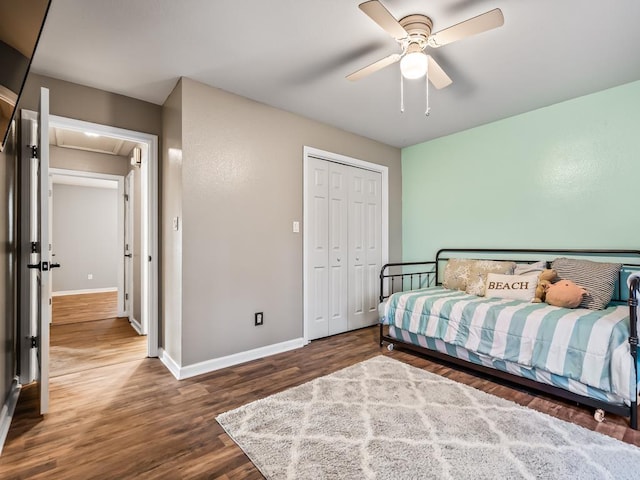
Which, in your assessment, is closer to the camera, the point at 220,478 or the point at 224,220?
the point at 220,478

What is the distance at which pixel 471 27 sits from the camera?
1.63 meters

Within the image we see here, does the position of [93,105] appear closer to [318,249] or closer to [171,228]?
[171,228]

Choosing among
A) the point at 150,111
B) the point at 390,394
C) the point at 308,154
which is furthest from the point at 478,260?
the point at 150,111

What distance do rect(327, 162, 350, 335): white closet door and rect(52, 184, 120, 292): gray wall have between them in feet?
20.4

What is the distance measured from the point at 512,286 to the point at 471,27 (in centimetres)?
215

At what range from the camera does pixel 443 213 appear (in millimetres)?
3998

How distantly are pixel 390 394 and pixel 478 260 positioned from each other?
1.90 meters

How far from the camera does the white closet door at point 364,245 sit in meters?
3.88

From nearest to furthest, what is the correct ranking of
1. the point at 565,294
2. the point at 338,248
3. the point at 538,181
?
1. the point at 565,294
2. the point at 538,181
3. the point at 338,248

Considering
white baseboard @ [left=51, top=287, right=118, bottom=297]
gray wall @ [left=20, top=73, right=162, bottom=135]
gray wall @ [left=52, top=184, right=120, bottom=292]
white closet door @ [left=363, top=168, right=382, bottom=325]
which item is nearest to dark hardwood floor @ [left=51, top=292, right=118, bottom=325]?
white baseboard @ [left=51, top=287, right=118, bottom=297]

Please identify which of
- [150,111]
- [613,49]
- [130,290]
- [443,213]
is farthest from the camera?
[130,290]

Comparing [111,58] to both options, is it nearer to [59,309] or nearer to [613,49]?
[613,49]


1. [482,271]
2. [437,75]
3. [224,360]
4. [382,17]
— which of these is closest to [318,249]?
[224,360]

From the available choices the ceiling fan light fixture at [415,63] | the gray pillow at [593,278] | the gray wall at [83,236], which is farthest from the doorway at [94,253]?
the gray pillow at [593,278]
